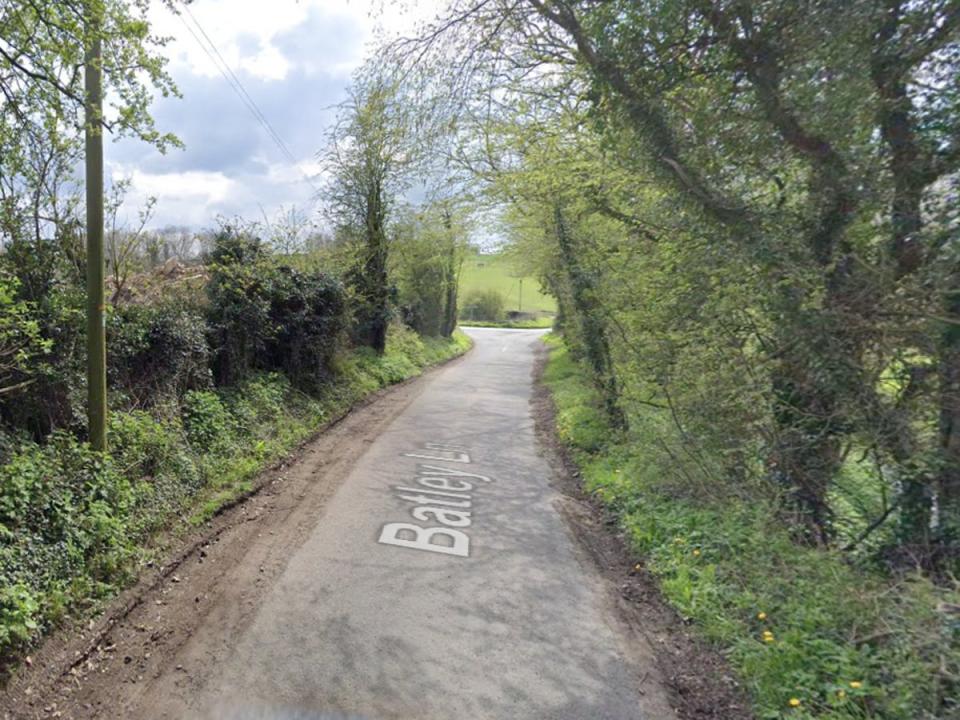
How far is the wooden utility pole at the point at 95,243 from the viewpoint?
4578 mm

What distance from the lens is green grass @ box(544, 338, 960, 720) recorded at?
2.88 meters

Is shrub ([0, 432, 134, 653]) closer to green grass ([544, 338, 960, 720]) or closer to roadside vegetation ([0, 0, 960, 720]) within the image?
roadside vegetation ([0, 0, 960, 720])

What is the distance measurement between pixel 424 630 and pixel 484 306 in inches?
2069

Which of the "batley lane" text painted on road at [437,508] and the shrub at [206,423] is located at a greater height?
the shrub at [206,423]

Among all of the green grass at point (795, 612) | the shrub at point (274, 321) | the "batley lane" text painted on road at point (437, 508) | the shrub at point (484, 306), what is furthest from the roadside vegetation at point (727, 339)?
the shrub at point (484, 306)

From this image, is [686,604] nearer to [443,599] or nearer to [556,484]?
[443,599]

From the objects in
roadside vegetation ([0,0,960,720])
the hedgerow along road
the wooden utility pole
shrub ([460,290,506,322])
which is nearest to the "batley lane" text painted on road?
the hedgerow along road

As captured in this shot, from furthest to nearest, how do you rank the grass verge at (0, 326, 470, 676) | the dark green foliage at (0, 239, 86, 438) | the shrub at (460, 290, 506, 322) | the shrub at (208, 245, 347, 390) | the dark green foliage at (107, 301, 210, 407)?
the shrub at (460, 290, 506, 322) < the shrub at (208, 245, 347, 390) < the dark green foliage at (107, 301, 210, 407) < the dark green foliage at (0, 239, 86, 438) < the grass verge at (0, 326, 470, 676)

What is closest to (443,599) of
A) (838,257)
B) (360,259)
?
(838,257)

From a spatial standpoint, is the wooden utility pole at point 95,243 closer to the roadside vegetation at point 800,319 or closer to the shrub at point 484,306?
the roadside vegetation at point 800,319

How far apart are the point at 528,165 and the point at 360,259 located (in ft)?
21.6

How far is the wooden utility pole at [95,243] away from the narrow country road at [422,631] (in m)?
2.32

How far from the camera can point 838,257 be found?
162 inches

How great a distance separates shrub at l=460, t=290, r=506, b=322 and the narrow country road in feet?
161
